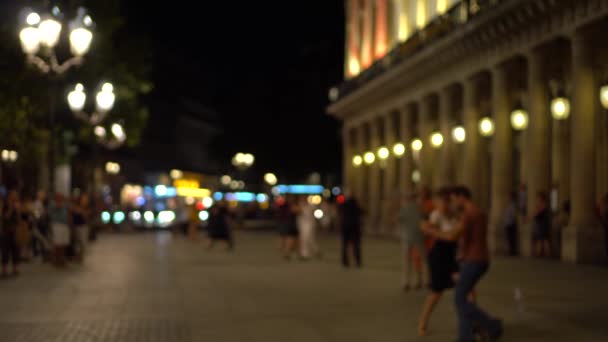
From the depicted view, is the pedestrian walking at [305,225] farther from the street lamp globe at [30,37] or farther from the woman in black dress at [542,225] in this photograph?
the street lamp globe at [30,37]

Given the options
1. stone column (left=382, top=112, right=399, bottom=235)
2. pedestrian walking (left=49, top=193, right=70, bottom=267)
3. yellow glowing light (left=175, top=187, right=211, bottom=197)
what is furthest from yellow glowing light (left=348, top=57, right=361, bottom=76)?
pedestrian walking (left=49, top=193, right=70, bottom=267)

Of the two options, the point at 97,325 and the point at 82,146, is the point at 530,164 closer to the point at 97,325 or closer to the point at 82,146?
the point at 97,325

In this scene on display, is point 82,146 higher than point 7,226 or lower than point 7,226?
higher

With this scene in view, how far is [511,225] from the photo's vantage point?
28.0 meters

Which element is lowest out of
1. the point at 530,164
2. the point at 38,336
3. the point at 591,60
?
the point at 38,336

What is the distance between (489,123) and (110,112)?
17.4m

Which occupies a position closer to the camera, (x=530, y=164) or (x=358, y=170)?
(x=530, y=164)

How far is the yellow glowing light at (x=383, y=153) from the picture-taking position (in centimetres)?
4683

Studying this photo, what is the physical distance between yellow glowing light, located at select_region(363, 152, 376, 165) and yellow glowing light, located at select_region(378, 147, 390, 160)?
111 cm

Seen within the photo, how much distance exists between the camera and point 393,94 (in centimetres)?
4431

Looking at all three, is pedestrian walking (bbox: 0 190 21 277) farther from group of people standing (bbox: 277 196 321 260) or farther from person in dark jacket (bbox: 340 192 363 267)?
group of people standing (bbox: 277 196 321 260)

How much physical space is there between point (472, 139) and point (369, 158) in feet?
57.8

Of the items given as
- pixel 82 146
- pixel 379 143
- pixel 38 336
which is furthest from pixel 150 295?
pixel 82 146

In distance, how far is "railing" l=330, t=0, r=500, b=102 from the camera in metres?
32.4
